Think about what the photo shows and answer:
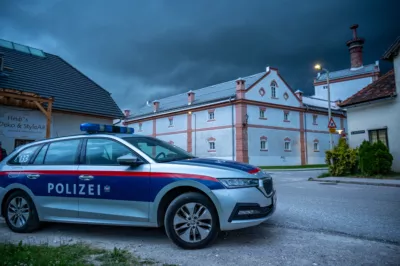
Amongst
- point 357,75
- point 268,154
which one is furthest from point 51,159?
point 357,75

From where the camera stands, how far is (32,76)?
1536 cm

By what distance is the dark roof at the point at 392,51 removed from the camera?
16167mm

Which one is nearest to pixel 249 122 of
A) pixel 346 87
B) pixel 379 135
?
pixel 379 135

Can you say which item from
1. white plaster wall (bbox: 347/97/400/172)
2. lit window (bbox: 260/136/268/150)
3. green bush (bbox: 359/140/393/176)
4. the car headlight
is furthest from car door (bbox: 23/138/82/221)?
lit window (bbox: 260/136/268/150)

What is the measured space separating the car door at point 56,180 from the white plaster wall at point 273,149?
87.7 feet

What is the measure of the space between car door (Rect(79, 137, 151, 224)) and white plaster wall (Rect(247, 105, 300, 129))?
90.8 feet

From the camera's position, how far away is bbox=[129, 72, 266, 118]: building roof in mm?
33781

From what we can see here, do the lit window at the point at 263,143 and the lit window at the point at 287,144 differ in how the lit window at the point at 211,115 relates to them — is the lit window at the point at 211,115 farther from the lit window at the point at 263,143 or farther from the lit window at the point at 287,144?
the lit window at the point at 287,144

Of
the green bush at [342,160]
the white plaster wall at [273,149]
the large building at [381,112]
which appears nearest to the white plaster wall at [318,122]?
the white plaster wall at [273,149]

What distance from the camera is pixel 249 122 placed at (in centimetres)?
3170

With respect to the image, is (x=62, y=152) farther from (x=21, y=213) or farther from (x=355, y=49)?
(x=355, y=49)

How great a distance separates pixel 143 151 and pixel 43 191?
206 centimetres

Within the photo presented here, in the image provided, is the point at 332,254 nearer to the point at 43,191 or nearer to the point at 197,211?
the point at 197,211

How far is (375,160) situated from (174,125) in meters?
26.7
